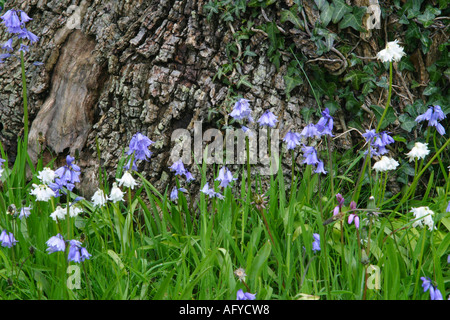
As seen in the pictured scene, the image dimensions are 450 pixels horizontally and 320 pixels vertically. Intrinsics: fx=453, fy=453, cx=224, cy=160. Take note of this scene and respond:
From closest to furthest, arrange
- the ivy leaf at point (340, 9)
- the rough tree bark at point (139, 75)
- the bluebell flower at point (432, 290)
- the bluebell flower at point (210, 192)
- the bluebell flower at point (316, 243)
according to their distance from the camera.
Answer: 1. the bluebell flower at point (432, 290)
2. the bluebell flower at point (316, 243)
3. the bluebell flower at point (210, 192)
4. the ivy leaf at point (340, 9)
5. the rough tree bark at point (139, 75)

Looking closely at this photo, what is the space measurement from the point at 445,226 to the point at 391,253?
0.68 metres

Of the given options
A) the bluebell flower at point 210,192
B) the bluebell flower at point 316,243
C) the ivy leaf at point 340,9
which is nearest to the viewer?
the bluebell flower at point 316,243

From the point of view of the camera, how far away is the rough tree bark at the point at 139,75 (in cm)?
280

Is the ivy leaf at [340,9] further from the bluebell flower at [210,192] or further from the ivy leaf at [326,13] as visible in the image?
the bluebell flower at [210,192]

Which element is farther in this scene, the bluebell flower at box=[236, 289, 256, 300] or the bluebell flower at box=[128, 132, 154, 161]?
the bluebell flower at box=[128, 132, 154, 161]

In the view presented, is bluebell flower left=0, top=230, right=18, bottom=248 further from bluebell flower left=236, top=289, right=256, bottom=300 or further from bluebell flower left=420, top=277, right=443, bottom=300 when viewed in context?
bluebell flower left=420, top=277, right=443, bottom=300

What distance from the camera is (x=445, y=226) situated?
2484 millimetres

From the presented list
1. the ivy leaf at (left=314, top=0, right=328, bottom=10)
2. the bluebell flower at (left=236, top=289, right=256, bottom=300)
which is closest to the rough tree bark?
the ivy leaf at (left=314, top=0, right=328, bottom=10)

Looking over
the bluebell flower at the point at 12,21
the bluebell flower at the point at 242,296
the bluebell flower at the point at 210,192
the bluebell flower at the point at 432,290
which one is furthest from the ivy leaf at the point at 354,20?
the bluebell flower at the point at 12,21

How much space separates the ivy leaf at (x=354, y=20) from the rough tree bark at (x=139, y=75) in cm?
19

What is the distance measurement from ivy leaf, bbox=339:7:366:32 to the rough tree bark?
188mm

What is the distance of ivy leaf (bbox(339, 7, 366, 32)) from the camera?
2.69 m
